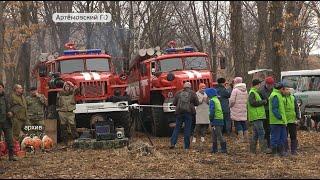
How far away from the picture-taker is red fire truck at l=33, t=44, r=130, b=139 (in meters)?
16.5

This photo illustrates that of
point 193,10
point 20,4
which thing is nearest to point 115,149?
point 20,4

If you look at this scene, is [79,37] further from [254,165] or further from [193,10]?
[254,165]

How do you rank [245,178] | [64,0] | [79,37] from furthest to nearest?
[79,37] → [64,0] → [245,178]

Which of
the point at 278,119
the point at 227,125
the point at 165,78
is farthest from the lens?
the point at 165,78

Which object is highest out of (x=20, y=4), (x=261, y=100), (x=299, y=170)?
(x=20, y=4)

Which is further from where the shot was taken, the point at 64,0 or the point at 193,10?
the point at 193,10

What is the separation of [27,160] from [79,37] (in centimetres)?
3163

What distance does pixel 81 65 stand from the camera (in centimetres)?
1786

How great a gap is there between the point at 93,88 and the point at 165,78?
2289mm

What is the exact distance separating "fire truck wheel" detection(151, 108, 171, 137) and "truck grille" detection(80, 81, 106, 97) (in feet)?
5.76

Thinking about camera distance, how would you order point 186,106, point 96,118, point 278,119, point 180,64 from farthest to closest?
point 180,64
point 96,118
point 186,106
point 278,119

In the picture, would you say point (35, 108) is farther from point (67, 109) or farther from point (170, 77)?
point (170, 77)

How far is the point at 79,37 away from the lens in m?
43.4

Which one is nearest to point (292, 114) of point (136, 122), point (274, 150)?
point (274, 150)
